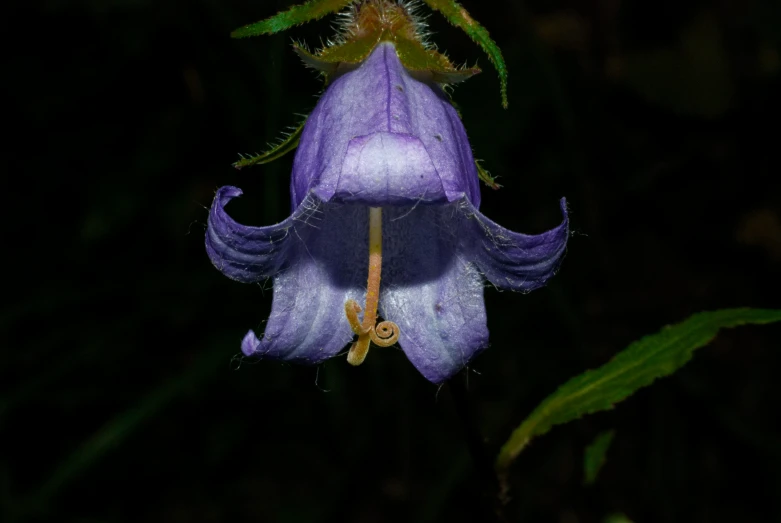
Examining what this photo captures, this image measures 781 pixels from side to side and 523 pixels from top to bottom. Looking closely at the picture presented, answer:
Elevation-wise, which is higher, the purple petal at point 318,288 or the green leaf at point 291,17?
the green leaf at point 291,17

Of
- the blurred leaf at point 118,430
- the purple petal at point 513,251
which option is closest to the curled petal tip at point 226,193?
the purple petal at point 513,251

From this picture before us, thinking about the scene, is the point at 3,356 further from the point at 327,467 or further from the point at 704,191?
the point at 704,191

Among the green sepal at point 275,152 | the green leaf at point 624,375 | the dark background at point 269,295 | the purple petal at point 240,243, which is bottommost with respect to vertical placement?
the dark background at point 269,295

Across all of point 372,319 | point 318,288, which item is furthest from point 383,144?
point 318,288

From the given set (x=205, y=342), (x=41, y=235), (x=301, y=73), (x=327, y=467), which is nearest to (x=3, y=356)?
(x=41, y=235)

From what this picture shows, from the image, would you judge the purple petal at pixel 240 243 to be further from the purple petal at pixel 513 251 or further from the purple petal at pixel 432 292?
the purple petal at pixel 513 251

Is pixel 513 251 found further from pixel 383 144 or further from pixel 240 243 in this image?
pixel 240 243

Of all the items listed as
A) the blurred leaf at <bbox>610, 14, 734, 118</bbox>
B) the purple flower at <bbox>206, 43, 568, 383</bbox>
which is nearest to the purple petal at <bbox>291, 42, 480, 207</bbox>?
the purple flower at <bbox>206, 43, 568, 383</bbox>
